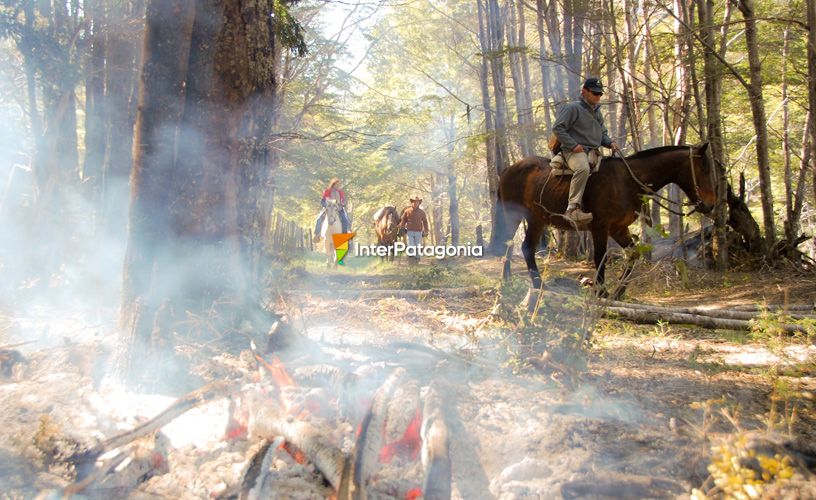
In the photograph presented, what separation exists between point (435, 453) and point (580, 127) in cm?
601

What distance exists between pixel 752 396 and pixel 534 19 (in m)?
23.7

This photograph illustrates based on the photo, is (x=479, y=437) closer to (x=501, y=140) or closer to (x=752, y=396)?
(x=752, y=396)

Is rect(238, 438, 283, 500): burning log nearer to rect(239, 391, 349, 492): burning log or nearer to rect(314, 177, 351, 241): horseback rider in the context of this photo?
rect(239, 391, 349, 492): burning log

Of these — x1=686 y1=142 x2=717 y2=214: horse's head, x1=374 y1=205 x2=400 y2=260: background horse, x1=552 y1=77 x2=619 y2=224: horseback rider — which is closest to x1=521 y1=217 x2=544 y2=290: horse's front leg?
x1=552 y1=77 x2=619 y2=224: horseback rider

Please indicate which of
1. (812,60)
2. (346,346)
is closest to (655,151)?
(812,60)

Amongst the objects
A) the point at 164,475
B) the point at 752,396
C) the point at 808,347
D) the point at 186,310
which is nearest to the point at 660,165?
the point at 808,347

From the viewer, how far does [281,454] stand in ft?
9.25

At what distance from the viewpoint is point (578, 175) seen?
723cm

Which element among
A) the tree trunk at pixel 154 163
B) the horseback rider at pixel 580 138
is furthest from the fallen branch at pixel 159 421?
the horseback rider at pixel 580 138

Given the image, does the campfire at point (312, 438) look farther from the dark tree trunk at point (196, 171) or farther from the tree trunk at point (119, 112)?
the tree trunk at point (119, 112)

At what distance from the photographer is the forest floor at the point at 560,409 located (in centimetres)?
232

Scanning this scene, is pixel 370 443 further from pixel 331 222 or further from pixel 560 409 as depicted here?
pixel 331 222

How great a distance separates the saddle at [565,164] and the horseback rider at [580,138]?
1cm

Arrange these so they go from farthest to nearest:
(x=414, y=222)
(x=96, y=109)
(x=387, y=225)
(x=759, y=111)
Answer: (x=387, y=225) < (x=414, y=222) < (x=96, y=109) < (x=759, y=111)
